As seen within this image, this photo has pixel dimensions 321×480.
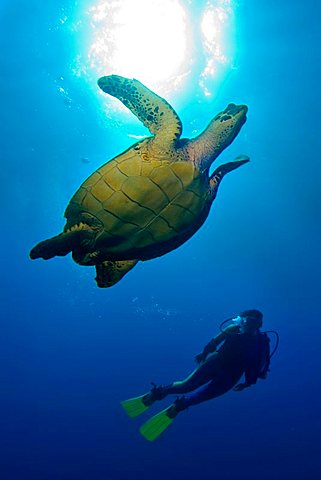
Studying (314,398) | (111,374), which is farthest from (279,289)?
(111,374)

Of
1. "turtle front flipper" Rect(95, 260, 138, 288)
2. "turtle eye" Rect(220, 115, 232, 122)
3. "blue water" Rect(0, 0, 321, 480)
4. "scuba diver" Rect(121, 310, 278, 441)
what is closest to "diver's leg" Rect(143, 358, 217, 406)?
"scuba diver" Rect(121, 310, 278, 441)

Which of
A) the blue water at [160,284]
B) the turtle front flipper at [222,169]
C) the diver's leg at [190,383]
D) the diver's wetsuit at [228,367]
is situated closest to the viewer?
the turtle front flipper at [222,169]

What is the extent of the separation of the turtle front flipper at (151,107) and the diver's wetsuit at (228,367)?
4.73 metres

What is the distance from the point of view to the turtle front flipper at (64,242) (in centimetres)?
382

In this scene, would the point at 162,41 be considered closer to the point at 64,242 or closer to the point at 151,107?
the point at 151,107

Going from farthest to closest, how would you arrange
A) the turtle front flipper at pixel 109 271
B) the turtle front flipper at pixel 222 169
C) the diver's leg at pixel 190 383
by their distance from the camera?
the diver's leg at pixel 190 383
the turtle front flipper at pixel 109 271
the turtle front flipper at pixel 222 169

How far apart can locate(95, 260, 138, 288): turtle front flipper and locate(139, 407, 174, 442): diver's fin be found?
503 centimetres

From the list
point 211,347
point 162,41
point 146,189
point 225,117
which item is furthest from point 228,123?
point 162,41

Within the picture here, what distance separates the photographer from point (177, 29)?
10742mm

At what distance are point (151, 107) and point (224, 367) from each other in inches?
220

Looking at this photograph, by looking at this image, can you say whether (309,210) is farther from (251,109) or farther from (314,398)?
(314,398)

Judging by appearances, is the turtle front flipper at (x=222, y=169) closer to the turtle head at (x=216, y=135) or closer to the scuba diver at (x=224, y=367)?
the turtle head at (x=216, y=135)

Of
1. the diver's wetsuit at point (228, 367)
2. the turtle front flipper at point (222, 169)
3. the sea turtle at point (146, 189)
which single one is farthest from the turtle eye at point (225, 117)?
the diver's wetsuit at point (228, 367)

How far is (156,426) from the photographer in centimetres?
821
